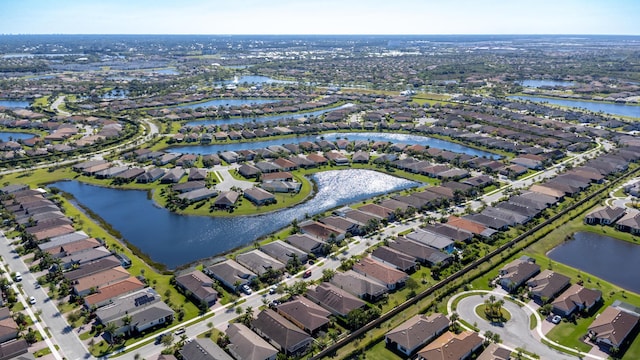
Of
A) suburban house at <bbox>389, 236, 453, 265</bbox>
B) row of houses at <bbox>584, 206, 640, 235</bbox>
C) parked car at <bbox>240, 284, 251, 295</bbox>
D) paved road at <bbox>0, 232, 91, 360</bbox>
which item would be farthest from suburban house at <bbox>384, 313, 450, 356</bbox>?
row of houses at <bbox>584, 206, 640, 235</bbox>

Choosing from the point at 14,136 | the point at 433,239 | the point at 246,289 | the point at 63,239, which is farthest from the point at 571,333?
the point at 14,136

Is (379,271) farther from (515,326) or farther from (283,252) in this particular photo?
(515,326)

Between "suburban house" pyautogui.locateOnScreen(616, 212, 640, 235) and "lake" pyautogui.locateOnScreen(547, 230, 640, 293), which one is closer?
"lake" pyautogui.locateOnScreen(547, 230, 640, 293)

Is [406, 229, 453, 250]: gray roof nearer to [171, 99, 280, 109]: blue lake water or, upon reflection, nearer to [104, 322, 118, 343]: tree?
[104, 322, 118, 343]: tree

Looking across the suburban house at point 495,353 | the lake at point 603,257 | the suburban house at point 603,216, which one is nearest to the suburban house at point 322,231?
the suburban house at point 495,353

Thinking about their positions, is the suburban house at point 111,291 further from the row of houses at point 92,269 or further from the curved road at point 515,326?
the curved road at point 515,326

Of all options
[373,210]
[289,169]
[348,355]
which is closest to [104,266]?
[348,355]
